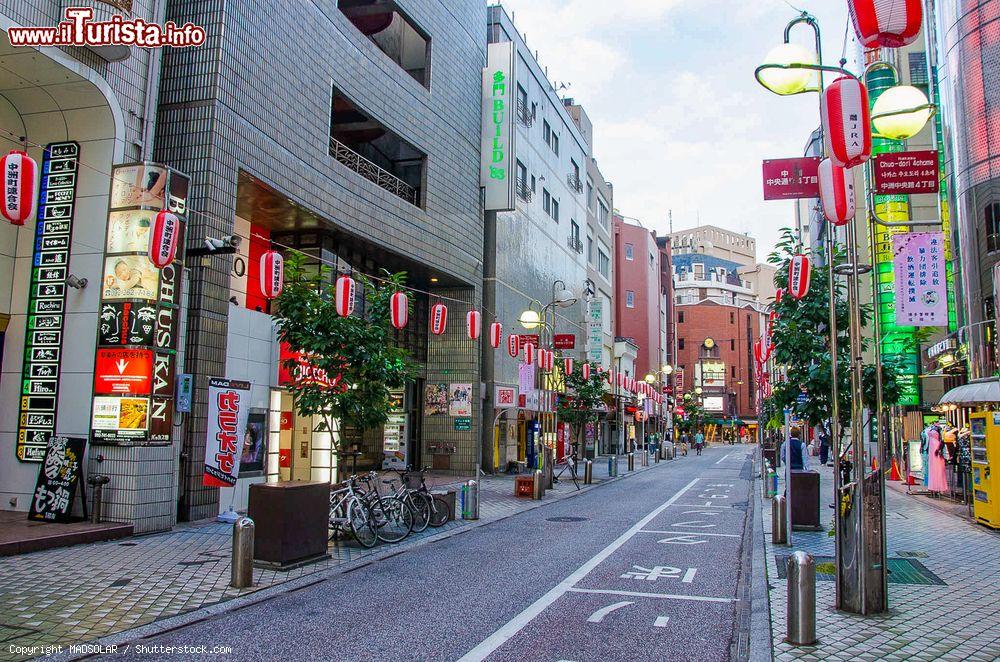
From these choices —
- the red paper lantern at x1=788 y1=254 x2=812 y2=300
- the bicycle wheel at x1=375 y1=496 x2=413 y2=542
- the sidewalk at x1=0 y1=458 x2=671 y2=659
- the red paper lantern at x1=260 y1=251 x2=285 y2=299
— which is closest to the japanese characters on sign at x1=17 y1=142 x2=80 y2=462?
the sidewalk at x1=0 y1=458 x2=671 y2=659

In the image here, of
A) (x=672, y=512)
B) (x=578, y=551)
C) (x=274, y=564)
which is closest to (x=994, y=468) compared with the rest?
(x=672, y=512)

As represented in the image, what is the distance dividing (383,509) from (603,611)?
584 centimetres

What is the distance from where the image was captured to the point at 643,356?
75000mm

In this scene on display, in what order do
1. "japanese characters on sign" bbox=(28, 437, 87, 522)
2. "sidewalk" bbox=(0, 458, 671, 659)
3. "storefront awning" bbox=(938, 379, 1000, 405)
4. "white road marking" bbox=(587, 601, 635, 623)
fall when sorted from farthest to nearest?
"storefront awning" bbox=(938, 379, 1000, 405) → "japanese characters on sign" bbox=(28, 437, 87, 522) → "white road marking" bbox=(587, 601, 635, 623) → "sidewalk" bbox=(0, 458, 671, 659)

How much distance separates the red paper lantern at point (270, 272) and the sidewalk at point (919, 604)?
10350 mm

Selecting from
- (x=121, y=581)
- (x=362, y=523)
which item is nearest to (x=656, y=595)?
(x=362, y=523)

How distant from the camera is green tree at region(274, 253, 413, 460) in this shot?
1405 cm

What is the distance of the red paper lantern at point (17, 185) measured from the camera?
9.55m

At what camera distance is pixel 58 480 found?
1273cm

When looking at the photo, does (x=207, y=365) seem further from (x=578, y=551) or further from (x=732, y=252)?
(x=732, y=252)

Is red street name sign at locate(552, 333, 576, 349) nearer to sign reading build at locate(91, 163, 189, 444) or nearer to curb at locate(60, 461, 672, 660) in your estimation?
curb at locate(60, 461, 672, 660)

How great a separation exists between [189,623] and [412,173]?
19.9 metres

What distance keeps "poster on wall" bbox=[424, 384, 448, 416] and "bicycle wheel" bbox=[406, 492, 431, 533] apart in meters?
13.6

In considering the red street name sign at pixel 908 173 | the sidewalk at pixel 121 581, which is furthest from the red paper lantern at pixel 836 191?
the sidewalk at pixel 121 581
